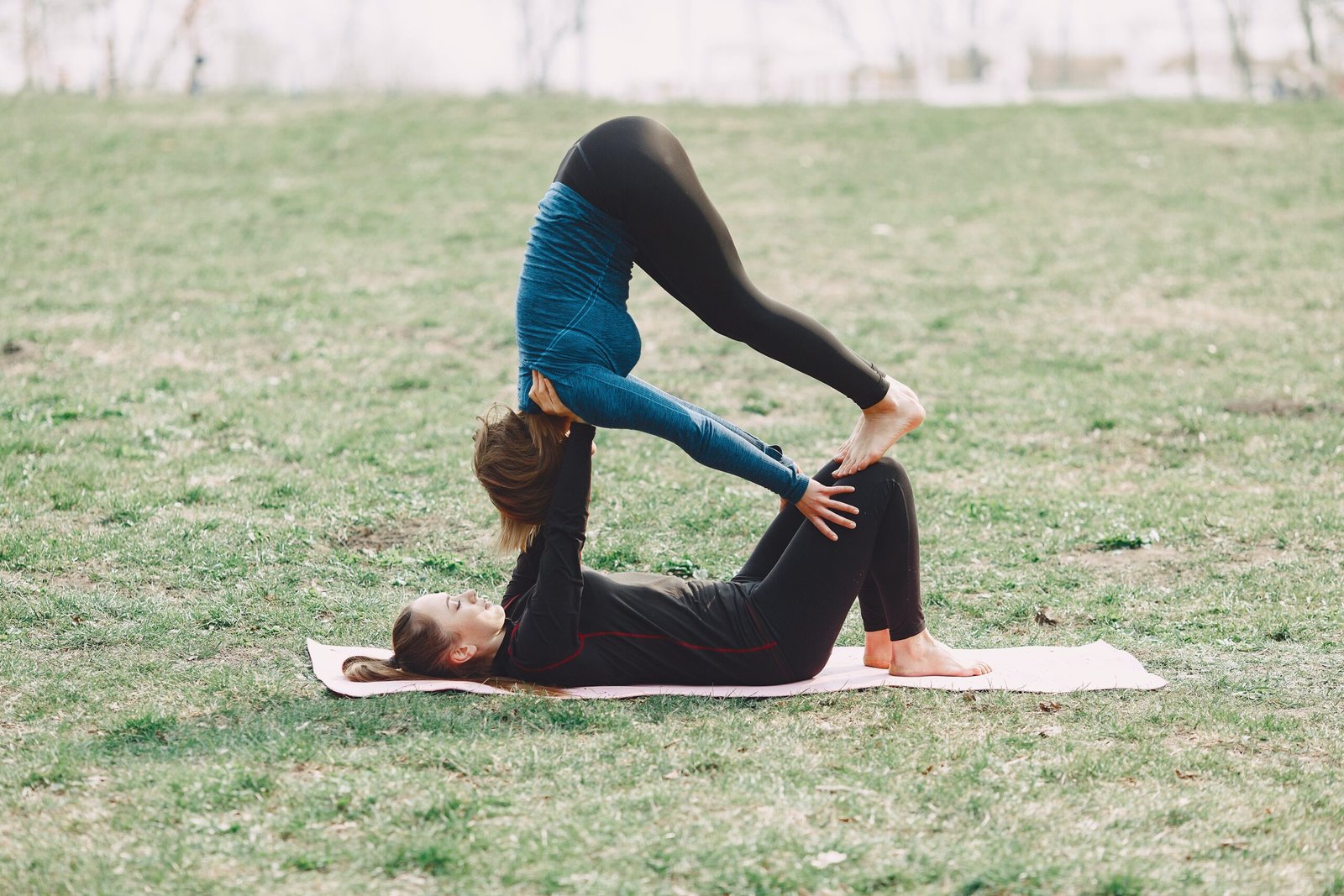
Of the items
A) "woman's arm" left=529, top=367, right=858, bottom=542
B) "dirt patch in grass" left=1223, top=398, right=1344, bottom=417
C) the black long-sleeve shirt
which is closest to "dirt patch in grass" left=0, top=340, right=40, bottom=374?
the black long-sleeve shirt

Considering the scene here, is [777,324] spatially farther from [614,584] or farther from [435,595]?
[435,595]

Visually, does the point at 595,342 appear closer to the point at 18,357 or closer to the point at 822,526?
the point at 822,526

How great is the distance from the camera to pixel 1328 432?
32.4 feet

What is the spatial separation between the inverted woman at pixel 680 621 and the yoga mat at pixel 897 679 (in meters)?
0.06

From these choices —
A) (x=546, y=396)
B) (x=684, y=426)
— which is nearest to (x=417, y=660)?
(x=546, y=396)

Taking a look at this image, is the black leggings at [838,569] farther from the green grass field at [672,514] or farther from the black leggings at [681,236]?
the black leggings at [681,236]

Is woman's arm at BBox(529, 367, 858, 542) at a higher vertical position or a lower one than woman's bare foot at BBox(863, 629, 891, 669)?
higher

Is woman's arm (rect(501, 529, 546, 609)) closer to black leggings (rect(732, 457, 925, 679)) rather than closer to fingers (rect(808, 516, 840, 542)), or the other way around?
black leggings (rect(732, 457, 925, 679))

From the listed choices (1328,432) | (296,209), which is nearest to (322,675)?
(1328,432)

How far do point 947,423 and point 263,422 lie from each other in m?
5.54

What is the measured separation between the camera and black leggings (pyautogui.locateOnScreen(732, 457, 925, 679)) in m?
5.21

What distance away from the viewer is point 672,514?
821cm

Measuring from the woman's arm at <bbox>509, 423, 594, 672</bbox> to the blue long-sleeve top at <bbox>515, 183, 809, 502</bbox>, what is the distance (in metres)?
0.18

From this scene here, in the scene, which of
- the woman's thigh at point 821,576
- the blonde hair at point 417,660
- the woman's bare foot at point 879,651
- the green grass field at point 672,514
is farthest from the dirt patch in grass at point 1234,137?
the blonde hair at point 417,660
